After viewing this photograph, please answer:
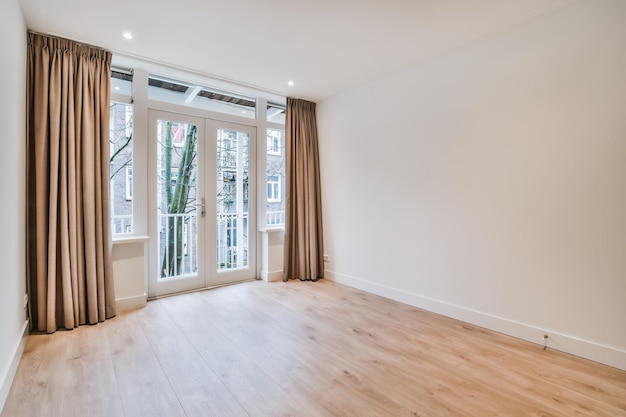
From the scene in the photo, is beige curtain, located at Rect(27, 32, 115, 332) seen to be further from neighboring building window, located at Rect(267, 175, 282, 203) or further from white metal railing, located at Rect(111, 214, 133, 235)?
neighboring building window, located at Rect(267, 175, 282, 203)

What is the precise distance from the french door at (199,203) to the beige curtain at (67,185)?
628 millimetres

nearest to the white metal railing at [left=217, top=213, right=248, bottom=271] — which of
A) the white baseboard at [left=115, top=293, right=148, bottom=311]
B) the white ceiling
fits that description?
the white baseboard at [left=115, top=293, right=148, bottom=311]

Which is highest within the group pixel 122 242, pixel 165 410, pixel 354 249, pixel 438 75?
pixel 438 75

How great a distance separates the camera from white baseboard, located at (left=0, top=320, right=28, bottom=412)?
1785 mm

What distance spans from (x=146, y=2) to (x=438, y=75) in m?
2.77

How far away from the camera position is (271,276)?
4500mm

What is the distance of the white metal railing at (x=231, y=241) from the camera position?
424 centimetres

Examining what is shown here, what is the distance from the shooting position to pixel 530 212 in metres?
2.63

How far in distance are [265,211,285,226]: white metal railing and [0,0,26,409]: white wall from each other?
2.77 metres

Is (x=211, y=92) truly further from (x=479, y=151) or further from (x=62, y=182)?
(x=479, y=151)

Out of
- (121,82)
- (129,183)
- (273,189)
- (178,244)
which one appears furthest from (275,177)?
(121,82)

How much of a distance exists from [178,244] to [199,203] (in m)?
0.58

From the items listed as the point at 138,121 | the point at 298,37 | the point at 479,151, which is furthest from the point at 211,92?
the point at 479,151

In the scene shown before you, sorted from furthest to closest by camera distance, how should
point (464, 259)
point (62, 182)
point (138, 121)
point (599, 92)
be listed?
1. point (138, 121)
2. point (464, 259)
3. point (62, 182)
4. point (599, 92)
